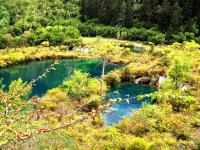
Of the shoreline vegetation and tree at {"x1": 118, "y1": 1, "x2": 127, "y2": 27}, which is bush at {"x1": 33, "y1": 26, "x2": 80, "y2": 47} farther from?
tree at {"x1": 118, "y1": 1, "x2": 127, "y2": 27}

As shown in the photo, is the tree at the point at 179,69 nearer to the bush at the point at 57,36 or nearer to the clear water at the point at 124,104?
the clear water at the point at 124,104

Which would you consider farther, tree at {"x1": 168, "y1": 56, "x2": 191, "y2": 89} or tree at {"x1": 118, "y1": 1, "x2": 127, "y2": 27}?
tree at {"x1": 118, "y1": 1, "x2": 127, "y2": 27}

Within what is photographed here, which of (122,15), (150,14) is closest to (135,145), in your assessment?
(150,14)

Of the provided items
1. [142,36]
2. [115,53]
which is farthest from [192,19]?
[115,53]

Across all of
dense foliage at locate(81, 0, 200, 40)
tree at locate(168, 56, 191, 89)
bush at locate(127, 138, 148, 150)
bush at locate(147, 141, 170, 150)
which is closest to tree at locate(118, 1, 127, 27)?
dense foliage at locate(81, 0, 200, 40)

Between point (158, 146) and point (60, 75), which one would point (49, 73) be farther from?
point (158, 146)

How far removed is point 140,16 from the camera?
199ft

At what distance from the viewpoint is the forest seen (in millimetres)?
7335

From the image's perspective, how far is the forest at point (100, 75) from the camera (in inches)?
289

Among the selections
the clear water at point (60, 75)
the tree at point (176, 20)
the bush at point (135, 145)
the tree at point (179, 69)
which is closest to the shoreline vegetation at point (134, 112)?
the bush at point (135, 145)

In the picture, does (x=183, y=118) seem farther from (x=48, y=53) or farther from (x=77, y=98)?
(x=48, y=53)

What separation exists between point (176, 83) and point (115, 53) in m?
19.7

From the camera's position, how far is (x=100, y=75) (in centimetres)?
3834

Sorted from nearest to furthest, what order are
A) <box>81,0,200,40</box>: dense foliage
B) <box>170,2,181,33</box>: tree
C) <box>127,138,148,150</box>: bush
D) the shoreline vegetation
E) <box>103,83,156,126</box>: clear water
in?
<box>127,138,148,150</box>: bush
the shoreline vegetation
<box>103,83,156,126</box>: clear water
<box>170,2,181,33</box>: tree
<box>81,0,200,40</box>: dense foliage
